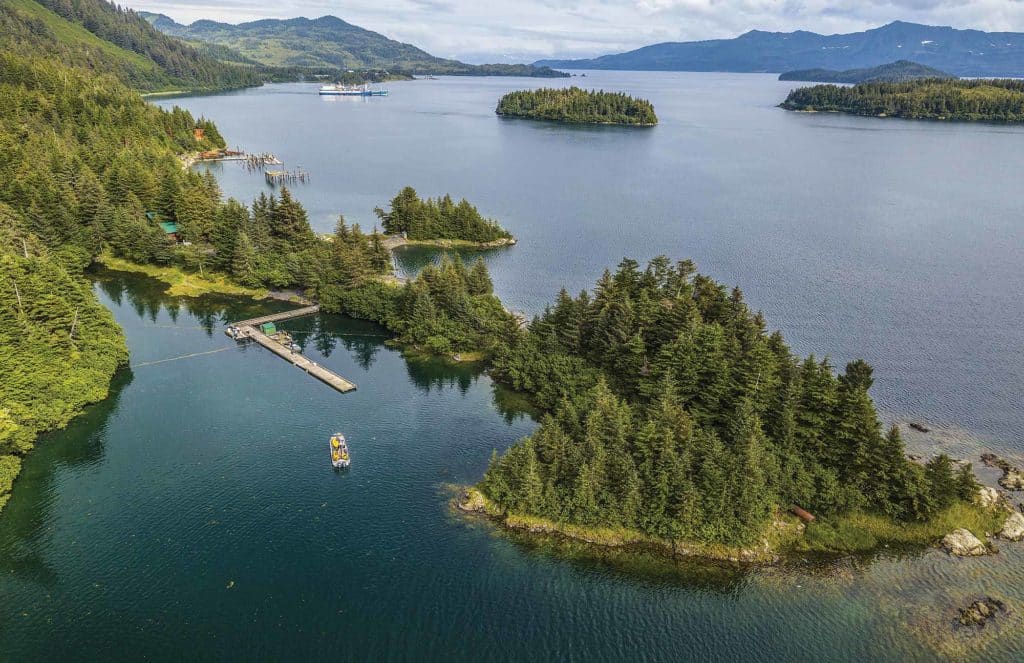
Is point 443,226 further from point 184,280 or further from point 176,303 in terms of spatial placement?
point 176,303

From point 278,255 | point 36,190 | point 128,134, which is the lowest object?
point 278,255

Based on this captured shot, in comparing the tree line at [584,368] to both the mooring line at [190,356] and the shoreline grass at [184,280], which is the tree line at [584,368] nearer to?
the shoreline grass at [184,280]

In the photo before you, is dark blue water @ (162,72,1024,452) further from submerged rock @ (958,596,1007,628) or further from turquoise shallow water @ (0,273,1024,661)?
turquoise shallow water @ (0,273,1024,661)

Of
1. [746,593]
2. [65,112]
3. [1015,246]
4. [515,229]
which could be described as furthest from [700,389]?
[65,112]

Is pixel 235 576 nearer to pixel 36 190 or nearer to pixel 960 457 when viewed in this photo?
pixel 960 457

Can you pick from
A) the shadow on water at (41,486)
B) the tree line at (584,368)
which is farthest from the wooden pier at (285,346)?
the shadow on water at (41,486)

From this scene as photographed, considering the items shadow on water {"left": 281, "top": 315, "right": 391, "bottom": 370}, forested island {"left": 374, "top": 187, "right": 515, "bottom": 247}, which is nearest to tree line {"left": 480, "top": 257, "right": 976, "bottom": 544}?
shadow on water {"left": 281, "top": 315, "right": 391, "bottom": 370}
